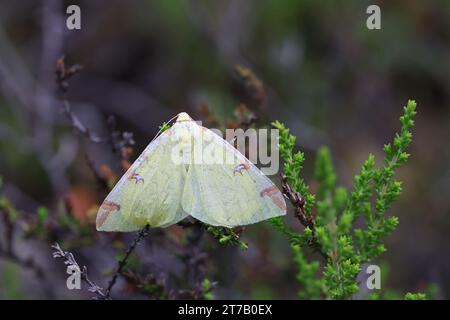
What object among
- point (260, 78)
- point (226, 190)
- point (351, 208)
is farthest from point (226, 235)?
point (260, 78)

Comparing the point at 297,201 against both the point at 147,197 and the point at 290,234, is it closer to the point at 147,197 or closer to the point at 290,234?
the point at 290,234

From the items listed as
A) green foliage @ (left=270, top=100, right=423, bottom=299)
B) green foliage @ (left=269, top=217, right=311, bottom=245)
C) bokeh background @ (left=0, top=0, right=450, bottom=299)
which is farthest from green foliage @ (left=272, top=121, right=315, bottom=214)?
bokeh background @ (left=0, top=0, right=450, bottom=299)

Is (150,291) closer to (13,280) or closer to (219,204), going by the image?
(219,204)

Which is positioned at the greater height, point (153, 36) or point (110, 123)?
point (153, 36)

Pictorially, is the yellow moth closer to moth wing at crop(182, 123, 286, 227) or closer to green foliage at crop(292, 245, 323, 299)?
moth wing at crop(182, 123, 286, 227)

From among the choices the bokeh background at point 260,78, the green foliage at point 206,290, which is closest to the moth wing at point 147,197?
the green foliage at point 206,290
